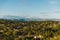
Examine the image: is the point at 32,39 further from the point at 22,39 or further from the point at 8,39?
the point at 8,39

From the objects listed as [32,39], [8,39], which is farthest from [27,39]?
[8,39]

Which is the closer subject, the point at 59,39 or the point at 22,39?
the point at 59,39

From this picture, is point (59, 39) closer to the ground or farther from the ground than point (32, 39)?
farther from the ground

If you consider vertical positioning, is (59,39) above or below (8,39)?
above

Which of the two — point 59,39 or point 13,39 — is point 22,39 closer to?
point 13,39

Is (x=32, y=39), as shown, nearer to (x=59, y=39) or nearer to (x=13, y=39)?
(x=13, y=39)

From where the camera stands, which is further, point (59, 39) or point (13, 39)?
point (13, 39)

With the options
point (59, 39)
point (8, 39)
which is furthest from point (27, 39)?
point (59, 39)

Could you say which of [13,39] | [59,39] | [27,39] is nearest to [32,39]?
[27,39]
